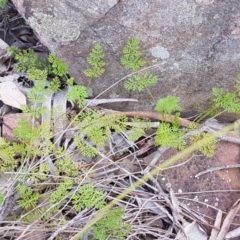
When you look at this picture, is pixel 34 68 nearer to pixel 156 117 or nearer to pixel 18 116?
pixel 18 116

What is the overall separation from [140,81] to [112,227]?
0.61m

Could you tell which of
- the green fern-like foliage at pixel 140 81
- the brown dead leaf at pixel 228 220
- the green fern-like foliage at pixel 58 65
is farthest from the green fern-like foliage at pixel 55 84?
the brown dead leaf at pixel 228 220

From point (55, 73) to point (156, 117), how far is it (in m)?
0.49

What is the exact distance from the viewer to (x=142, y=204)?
1946 mm

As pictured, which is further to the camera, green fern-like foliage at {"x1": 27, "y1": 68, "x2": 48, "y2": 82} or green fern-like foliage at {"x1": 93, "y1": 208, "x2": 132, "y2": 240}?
green fern-like foliage at {"x1": 27, "y1": 68, "x2": 48, "y2": 82}

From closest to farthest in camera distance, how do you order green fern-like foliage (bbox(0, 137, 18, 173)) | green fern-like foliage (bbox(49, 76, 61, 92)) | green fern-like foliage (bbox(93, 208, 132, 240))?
1. green fern-like foliage (bbox(93, 208, 132, 240))
2. green fern-like foliage (bbox(0, 137, 18, 173))
3. green fern-like foliage (bbox(49, 76, 61, 92))

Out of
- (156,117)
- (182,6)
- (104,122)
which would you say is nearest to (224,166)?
(156,117)

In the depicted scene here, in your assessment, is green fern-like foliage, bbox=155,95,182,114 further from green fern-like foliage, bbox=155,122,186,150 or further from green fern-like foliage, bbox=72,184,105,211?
green fern-like foliage, bbox=72,184,105,211

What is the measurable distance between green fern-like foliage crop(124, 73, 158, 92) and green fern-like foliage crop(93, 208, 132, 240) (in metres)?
0.52

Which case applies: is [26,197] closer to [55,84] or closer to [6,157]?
[6,157]

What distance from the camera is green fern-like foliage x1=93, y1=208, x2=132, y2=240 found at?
5.94ft

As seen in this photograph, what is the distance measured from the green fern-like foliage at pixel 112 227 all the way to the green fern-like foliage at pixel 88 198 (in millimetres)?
63

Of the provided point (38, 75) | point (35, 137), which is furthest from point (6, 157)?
Answer: point (38, 75)

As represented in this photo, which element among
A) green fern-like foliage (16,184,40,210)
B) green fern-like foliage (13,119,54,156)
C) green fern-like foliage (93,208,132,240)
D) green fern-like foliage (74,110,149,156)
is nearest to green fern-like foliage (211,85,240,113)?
green fern-like foliage (74,110,149,156)
